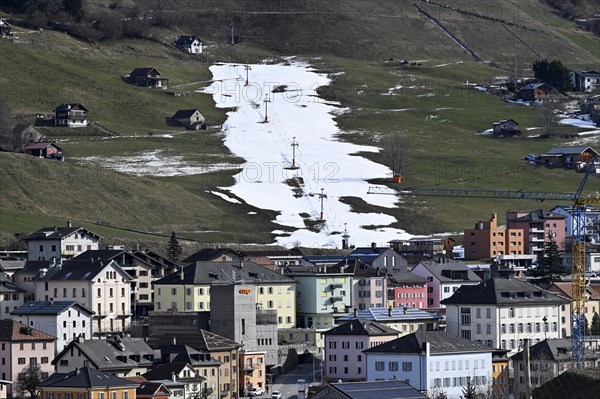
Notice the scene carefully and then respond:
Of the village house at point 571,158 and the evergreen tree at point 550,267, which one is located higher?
the village house at point 571,158

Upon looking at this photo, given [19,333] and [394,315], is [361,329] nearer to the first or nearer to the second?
[394,315]

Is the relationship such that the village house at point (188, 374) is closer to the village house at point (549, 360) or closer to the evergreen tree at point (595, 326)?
the village house at point (549, 360)

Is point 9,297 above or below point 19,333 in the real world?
above

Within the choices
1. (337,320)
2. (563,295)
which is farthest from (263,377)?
(563,295)

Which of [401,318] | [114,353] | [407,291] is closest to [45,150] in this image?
[407,291]

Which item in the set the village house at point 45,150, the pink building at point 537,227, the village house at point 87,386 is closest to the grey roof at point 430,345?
the village house at point 87,386

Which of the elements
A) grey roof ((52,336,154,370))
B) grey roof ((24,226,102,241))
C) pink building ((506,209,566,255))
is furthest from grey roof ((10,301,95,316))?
pink building ((506,209,566,255))

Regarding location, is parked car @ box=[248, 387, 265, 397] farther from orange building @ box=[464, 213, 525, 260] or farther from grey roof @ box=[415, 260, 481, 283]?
orange building @ box=[464, 213, 525, 260]
